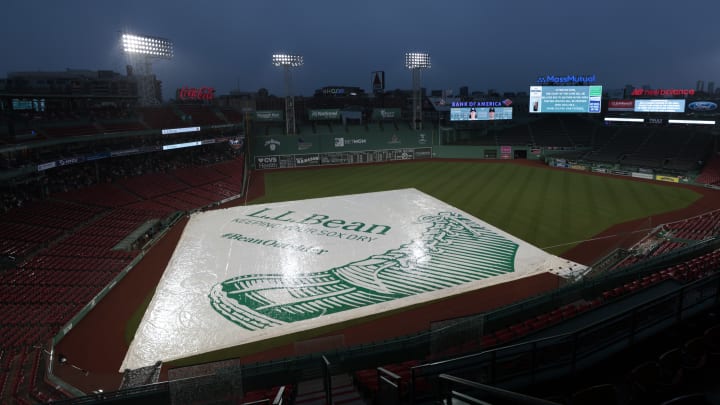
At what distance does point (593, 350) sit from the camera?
19.7 feet

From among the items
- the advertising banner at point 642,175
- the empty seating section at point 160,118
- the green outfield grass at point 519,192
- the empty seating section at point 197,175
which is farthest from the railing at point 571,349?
the empty seating section at point 160,118

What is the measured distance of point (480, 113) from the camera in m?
58.2

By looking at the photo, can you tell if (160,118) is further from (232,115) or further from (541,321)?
(541,321)

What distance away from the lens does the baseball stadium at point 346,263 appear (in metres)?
6.46

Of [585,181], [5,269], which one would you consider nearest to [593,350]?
[5,269]

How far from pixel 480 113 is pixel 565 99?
34.8ft

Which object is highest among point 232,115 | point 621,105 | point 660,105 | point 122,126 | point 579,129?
point 621,105

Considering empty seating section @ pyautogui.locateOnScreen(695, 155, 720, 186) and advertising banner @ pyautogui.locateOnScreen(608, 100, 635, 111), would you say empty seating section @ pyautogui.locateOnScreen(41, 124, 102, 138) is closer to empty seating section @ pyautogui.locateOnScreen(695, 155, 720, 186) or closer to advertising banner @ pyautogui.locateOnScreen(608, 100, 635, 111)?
empty seating section @ pyautogui.locateOnScreen(695, 155, 720, 186)

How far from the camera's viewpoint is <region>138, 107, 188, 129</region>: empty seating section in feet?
136

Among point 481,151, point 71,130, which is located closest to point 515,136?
point 481,151

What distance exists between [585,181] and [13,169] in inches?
1771

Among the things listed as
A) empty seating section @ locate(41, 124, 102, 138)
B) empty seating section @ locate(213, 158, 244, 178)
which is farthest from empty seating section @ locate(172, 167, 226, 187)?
empty seating section @ locate(41, 124, 102, 138)

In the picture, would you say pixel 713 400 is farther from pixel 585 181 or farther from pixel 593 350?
pixel 585 181

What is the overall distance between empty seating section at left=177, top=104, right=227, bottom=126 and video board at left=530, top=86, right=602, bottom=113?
4024cm
